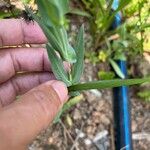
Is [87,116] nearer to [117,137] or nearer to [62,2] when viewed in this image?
[117,137]

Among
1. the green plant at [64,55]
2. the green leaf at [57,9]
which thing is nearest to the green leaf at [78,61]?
the green plant at [64,55]

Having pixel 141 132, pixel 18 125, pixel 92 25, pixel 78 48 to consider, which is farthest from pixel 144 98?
pixel 18 125

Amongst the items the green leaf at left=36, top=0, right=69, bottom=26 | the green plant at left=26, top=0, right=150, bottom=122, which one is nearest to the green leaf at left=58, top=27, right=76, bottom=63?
Result: the green plant at left=26, top=0, right=150, bottom=122

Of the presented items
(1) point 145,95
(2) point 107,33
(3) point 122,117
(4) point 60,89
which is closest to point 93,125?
(3) point 122,117

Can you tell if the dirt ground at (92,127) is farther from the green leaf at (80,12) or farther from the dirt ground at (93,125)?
the green leaf at (80,12)

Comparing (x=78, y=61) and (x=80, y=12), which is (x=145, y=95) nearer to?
(x=80, y=12)

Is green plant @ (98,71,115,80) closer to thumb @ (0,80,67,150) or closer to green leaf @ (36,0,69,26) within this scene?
thumb @ (0,80,67,150)
